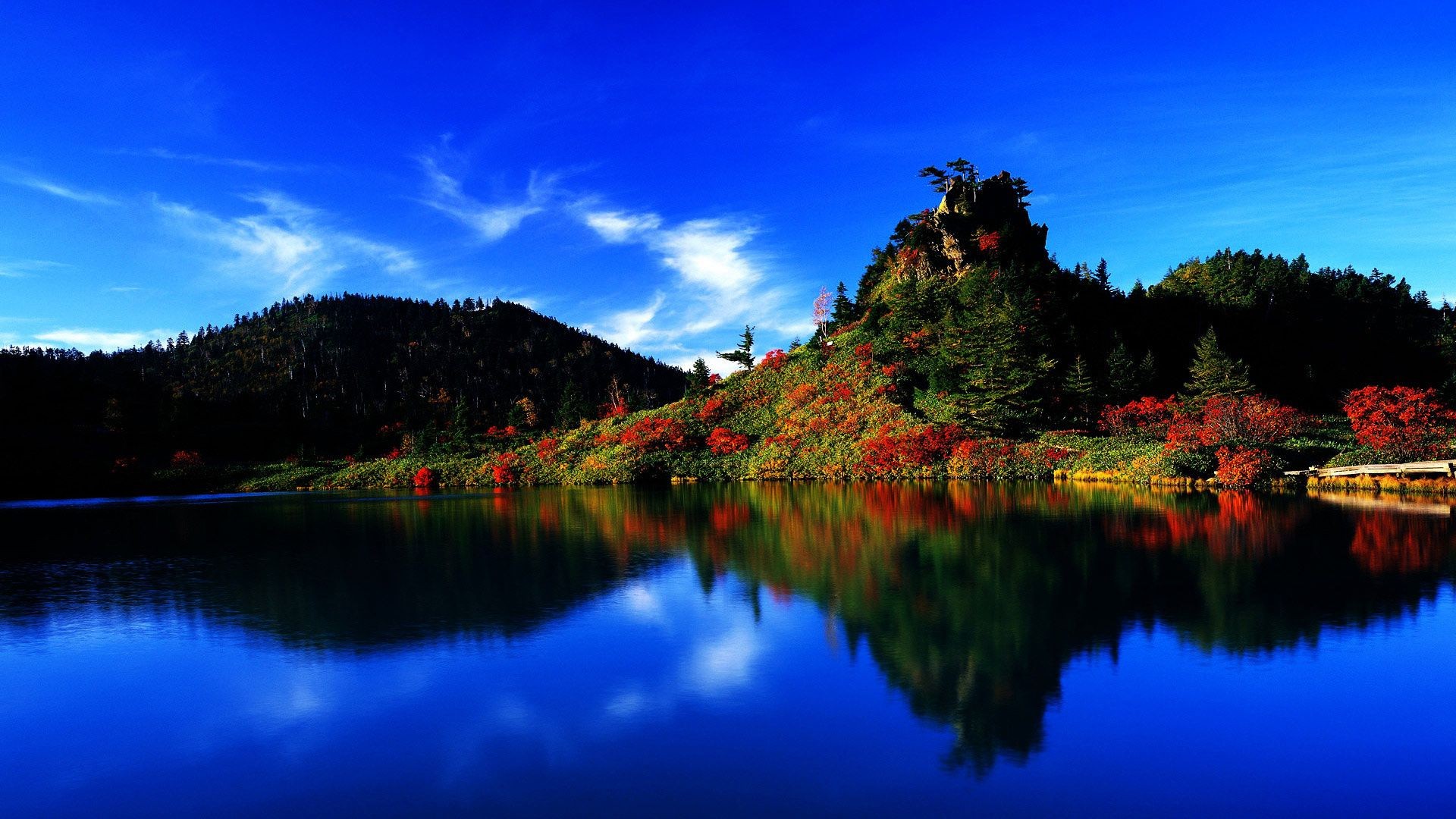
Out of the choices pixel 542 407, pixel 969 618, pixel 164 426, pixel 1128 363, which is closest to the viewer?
pixel 969 618

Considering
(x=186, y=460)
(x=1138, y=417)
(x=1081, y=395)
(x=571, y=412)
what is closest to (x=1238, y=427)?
(x=1138, y=417)

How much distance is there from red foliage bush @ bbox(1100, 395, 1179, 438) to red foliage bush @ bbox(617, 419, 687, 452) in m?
33.0

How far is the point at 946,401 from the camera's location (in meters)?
54.9

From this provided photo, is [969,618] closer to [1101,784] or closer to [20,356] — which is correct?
[1101,784]

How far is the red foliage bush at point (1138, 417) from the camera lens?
45281 millimetres

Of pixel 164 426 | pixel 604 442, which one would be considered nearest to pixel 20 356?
pixel 164 426

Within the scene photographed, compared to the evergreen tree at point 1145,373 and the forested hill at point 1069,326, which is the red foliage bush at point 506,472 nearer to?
the forested hill at point 1069,326

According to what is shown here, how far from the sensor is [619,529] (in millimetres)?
28734

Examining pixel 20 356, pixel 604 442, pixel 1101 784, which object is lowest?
pixel 1101 784

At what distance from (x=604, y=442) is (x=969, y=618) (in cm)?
5755

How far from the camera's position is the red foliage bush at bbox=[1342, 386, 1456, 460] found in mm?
33156

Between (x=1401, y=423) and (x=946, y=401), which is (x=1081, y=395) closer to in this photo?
(x=946, y=401)

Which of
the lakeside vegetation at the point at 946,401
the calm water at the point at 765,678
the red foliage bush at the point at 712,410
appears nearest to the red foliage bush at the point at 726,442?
the lakeside vegetation at the point at 946,401

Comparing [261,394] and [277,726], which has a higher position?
[261,394]
